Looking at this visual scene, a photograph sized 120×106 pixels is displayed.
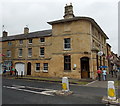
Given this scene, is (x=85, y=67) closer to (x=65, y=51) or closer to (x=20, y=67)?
(x=65, y=51)

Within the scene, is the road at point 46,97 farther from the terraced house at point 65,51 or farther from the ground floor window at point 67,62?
the ground floor window at point 67,62

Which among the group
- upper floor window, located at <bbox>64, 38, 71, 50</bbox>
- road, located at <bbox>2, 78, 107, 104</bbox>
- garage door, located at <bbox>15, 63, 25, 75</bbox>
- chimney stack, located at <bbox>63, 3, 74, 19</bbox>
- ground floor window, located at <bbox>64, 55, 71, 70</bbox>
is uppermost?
chimney stack, located at <bbox>63, 3, 74, 19</bbox>

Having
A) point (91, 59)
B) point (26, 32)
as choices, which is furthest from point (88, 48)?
point (26, 32)

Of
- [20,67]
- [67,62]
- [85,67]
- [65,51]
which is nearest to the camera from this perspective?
[85,67]

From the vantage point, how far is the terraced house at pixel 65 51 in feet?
57.1

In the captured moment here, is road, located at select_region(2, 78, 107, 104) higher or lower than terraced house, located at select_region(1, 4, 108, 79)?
lower

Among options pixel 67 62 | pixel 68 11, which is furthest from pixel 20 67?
pixel 68 11

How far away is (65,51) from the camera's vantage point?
18516mm

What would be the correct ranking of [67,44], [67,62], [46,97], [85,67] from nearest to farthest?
[46,97] < [85,67] < [67,62] < [67,44]

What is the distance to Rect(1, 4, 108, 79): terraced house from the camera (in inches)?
685

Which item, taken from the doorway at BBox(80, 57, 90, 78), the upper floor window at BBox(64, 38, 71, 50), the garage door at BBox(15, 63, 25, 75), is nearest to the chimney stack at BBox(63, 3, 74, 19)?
the upper floor window at BBox(64, 38, 71, 50)

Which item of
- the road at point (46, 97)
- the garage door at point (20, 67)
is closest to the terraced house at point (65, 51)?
the garage door at point (20, 67)

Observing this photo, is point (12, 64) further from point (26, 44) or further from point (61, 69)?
point (61, 69)

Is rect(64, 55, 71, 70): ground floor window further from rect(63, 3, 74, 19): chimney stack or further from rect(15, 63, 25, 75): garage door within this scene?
rect(15, 63, 25, 75): garage door
